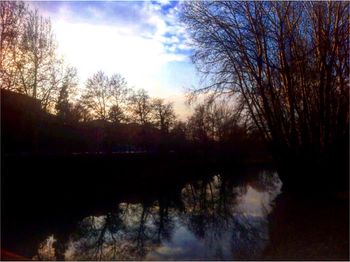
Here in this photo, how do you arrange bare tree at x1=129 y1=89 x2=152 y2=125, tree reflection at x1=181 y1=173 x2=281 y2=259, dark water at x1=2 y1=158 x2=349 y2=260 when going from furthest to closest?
bare tree at x1=129 y1=89 x2=152 y2=125 → tree reflection at x1=181 y1=173 x2=281 y2=259 → dark water at x1=2 y1=158 x2=349 y2=260

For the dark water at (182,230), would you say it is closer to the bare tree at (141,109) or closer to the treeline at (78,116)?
the treeline at (78,116)

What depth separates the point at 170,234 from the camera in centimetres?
1280

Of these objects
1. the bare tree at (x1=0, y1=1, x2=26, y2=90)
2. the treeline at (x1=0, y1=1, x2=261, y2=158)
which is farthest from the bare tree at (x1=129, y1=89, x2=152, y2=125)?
the bare tree at (x1=0, y1=1, x2=26, y2=90)

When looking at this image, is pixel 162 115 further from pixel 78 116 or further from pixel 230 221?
pixel 230 221

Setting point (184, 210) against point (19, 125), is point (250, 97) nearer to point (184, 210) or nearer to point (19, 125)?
point (184, 210)

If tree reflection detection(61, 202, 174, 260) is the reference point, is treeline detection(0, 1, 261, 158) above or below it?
above

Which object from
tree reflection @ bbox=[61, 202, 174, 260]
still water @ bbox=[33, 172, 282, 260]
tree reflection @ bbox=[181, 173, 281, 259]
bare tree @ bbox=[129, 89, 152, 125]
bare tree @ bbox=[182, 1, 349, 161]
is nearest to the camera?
still water @ bbox=[33, 172, 282, 260]

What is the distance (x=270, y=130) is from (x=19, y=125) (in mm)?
14187

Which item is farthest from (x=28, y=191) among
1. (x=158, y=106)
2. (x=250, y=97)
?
(x=158, y=106)

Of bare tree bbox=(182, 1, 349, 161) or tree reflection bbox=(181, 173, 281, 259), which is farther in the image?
bare tree bbox=(182, 1, 349, 161)

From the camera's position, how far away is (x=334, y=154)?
60.8 feet

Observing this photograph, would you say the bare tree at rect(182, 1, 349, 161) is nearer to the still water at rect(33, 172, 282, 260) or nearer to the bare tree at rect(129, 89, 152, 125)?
the still water at rect(33, 172, 282, 260)

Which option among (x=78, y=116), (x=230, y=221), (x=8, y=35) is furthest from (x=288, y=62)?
(x=78, y=116)

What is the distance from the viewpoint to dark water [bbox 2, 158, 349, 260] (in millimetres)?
10203
